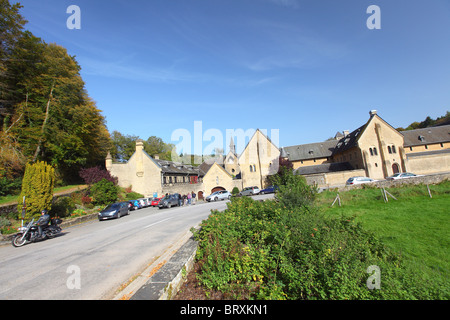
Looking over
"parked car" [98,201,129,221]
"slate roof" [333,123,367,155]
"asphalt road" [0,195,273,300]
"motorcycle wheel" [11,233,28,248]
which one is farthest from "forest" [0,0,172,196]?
"slate roof" [333,123,367,155]

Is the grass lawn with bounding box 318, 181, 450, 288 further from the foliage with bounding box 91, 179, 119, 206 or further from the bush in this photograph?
the foliage with bounding box 91, 179, 119, 206

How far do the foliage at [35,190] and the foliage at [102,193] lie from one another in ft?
33.5

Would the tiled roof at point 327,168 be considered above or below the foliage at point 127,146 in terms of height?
below

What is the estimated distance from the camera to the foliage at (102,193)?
25.5m

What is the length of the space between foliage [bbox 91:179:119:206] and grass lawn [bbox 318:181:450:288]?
2481 centimetres

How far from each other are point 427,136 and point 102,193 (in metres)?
60.2

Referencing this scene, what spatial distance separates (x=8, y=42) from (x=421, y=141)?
6637 cm

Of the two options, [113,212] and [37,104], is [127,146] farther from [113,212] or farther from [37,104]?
[113,212]

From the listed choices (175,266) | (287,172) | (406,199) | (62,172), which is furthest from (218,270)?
(62,172)

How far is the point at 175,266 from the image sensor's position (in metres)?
4.48

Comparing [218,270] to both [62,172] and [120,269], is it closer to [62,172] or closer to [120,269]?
[120,269]

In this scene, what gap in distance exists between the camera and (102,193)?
25562 millimetres

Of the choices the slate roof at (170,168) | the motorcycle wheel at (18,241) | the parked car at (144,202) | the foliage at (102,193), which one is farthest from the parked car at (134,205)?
the motorcycle wheel at (18,241)

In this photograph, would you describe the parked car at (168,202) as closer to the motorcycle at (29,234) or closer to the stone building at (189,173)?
the stone building at (189,173)
